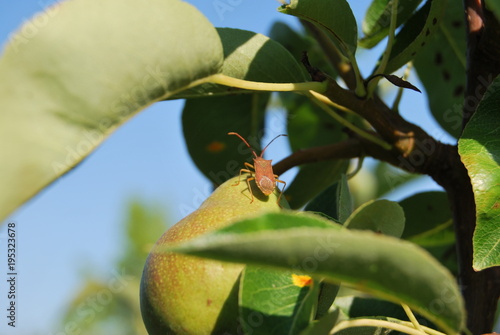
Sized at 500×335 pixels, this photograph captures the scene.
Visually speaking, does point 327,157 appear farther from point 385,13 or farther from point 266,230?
point 266,230

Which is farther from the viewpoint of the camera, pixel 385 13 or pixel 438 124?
pixel 438 124

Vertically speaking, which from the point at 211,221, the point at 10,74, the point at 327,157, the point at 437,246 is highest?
the point at 10,74

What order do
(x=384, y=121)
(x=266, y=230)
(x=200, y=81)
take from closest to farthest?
(x=266, y=230) < (x=200, y=81) < (x=384, y=121)

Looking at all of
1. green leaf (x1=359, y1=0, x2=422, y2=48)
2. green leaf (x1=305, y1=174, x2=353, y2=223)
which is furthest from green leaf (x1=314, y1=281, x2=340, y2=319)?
green leaf (x1=359, y1=0, x2=422, y2=48)

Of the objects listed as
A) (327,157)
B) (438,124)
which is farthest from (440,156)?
(438,124)

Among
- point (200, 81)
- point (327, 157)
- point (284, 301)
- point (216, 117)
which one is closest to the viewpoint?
point (284, 301)

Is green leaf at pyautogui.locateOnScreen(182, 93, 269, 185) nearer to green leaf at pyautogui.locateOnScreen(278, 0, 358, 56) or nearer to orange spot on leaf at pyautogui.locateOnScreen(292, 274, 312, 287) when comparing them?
green leaf at pyautogui.locateOnScreen(278, 0, 358, 56)

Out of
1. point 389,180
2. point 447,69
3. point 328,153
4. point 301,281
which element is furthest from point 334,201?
point 389,180
